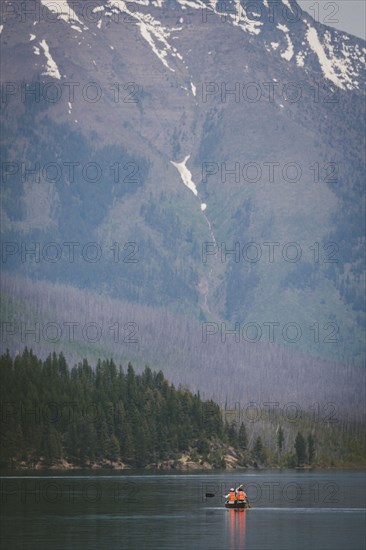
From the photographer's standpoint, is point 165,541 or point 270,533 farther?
point 270,533

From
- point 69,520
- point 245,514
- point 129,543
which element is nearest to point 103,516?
point 69,520

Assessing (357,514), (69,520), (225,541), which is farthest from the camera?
(357,514)

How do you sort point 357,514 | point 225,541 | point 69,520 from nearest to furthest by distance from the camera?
1. point 225,541
2. point 69,520
3. point 357,514

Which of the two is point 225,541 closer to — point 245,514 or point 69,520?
point 69,520

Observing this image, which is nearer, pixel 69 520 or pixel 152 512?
pixel 69 520

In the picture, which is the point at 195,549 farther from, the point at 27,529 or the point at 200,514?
the point at 200,514

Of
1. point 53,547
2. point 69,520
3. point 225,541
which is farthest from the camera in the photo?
point 69,520

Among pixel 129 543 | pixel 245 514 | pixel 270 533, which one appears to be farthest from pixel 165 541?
Answer: pixel 245 514
